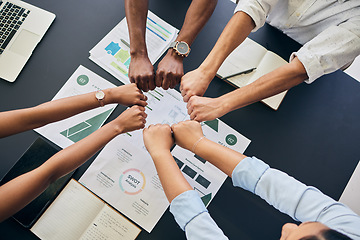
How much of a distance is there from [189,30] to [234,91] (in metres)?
0.30

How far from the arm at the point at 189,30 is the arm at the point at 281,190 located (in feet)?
0.82

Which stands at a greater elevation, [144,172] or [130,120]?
[130,120]

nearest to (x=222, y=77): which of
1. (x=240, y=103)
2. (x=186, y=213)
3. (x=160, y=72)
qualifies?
(x=240, y=103)

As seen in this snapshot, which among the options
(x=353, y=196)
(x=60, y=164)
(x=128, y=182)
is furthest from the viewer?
(x=353, y=196)

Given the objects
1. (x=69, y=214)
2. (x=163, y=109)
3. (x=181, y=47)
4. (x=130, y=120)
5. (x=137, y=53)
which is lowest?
(x=69, y=214)

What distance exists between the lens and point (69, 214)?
0.90 meters

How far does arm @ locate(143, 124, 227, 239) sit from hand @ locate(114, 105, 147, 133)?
37mm

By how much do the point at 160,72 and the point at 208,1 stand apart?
35 centimetres

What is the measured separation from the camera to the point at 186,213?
0.75 meters

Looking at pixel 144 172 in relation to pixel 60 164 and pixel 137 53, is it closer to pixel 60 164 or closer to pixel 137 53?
pixel 60 164

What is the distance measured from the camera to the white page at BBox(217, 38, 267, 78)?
1.08m

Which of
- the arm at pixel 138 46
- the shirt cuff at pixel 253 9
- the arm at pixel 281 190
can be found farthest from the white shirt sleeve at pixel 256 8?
the arm at pixel 281 190

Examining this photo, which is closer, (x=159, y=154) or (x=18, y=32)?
(x=159, y=154)

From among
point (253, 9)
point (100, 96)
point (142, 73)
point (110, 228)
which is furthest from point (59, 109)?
point (253, 9)
